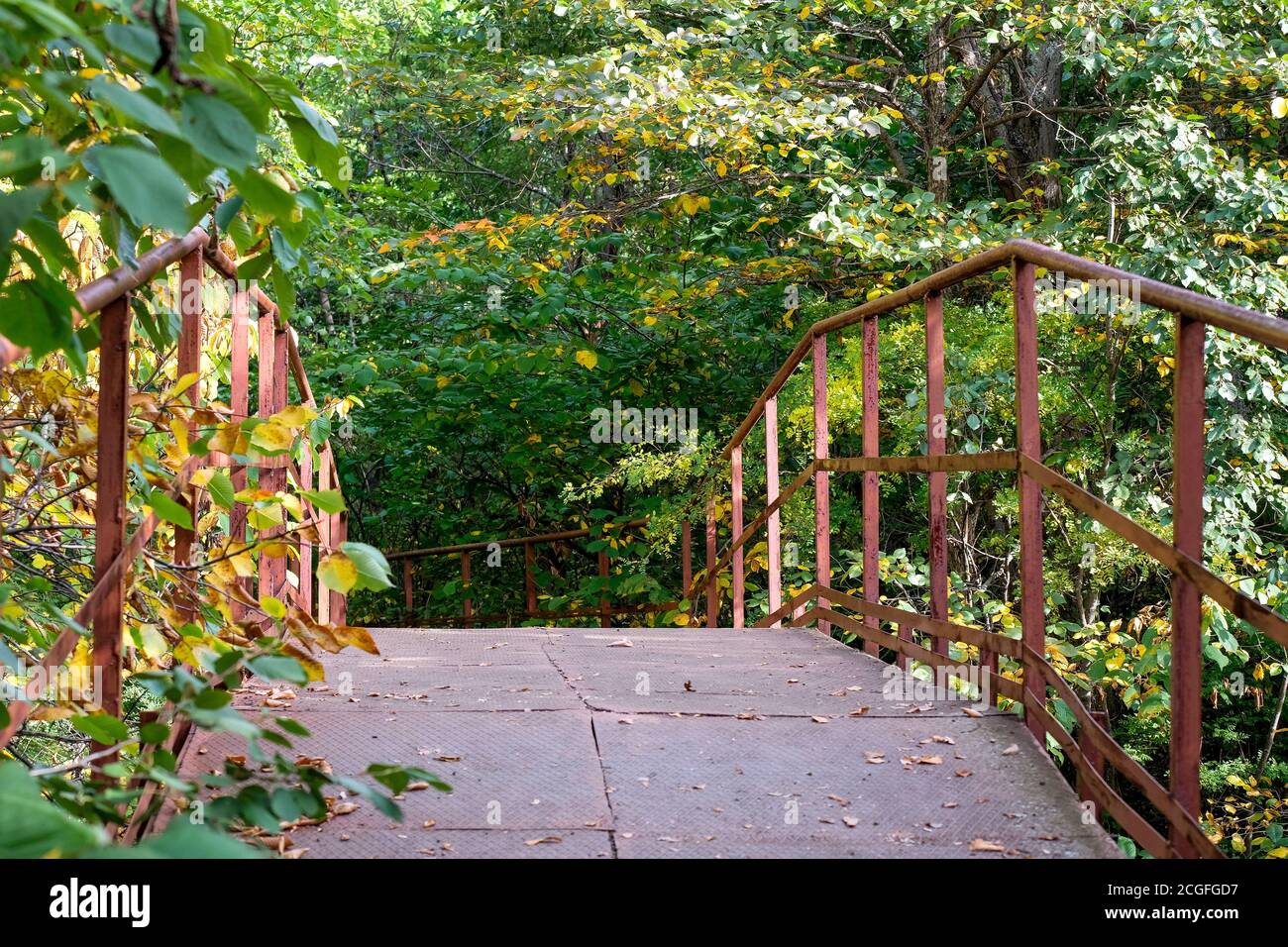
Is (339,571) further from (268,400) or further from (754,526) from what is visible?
(754,526)

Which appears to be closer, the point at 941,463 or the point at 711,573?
the point at 941,463

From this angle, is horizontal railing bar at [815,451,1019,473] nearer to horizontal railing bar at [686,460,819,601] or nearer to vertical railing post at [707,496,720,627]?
horizontal railing bar at [686,460,819,601]

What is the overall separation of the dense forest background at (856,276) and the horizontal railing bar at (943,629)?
1494mm

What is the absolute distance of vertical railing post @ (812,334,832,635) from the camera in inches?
176

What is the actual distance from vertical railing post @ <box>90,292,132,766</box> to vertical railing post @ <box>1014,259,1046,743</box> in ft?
5.88

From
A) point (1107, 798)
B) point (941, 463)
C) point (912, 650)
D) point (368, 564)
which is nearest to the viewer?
point (368, 564)

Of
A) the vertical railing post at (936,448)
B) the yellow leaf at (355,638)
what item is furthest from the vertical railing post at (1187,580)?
the yellow leaf at (355,638)

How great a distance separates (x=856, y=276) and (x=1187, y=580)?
19.6 ft

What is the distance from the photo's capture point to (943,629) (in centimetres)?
323

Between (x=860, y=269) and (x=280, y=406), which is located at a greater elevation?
(x=860, y=269)

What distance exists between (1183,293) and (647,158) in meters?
6.51

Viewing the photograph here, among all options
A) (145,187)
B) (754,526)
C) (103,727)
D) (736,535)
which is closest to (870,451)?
(754,526)
